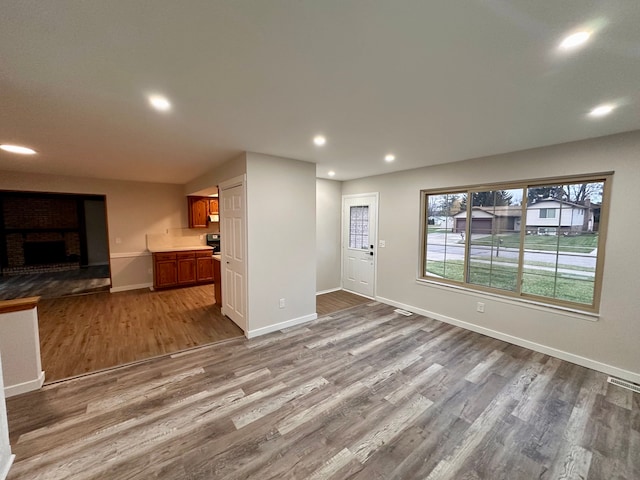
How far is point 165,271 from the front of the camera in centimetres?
578

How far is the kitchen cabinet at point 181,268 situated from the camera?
5734mm

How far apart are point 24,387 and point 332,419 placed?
2829 mm

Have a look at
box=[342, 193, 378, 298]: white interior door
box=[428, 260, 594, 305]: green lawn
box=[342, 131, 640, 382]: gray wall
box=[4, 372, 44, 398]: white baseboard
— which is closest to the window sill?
box=[342, 131, 640, 382]: gray wall

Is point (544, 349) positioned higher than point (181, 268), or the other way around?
point (181, 268)

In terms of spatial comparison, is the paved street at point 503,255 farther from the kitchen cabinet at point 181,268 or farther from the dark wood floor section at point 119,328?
the kitchen cabinet at point 181,268

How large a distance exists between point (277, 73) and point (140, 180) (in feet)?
18.6

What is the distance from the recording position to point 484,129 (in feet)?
8.35

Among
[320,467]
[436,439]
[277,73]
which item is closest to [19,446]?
[320,467]

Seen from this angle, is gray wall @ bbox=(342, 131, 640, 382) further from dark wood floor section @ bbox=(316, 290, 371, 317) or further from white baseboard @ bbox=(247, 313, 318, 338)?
white baseboard @ bbox=(247, 313, 318, 338)

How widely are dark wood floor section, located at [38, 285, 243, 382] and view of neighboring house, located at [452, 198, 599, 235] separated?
3.91 meters

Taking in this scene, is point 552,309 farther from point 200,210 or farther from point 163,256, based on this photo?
point 200,210

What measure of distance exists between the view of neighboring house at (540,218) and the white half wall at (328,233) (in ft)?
8.39

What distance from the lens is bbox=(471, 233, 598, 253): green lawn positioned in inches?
117

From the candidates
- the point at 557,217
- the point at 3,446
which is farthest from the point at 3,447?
the point at 557,217
